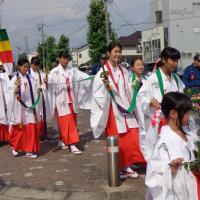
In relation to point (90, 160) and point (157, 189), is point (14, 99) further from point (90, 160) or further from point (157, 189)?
point (157, 189)

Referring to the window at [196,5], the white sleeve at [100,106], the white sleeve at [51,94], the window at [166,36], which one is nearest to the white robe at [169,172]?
the white sleeve at [100,106]

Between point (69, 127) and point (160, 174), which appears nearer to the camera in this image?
point (160, 174)

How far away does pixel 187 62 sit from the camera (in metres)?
45.4

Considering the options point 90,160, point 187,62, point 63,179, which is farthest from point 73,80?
point 187,62

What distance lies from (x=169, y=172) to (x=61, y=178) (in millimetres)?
3484

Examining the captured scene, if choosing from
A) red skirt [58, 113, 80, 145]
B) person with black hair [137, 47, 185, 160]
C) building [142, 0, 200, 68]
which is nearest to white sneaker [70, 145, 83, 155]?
red skirt [58, 113, 80, 145]

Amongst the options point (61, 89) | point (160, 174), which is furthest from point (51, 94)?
point (160, 174)

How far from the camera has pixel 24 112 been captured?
321 inches

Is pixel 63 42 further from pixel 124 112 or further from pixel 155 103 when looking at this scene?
pixel 155 103

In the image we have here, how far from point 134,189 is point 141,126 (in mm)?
861

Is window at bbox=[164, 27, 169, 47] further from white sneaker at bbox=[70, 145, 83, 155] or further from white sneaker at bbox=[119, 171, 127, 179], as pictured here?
white sneaker at bbox=[119, 171, 127, 179]

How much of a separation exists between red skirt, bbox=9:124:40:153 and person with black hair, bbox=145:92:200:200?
488 centimetres

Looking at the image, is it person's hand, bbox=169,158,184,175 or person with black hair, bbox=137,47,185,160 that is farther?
person with black hair, bbox=137,47,185,160

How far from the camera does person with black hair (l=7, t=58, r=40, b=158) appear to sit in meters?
8.09
